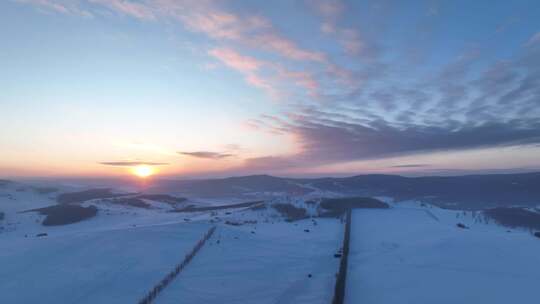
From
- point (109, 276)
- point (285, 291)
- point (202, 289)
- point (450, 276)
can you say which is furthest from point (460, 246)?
point (109, 276)

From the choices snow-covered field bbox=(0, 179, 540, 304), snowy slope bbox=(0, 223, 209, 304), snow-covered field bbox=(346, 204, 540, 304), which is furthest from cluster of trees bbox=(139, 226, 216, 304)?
snow-covered field bbox=(346, 204, 540, 304)

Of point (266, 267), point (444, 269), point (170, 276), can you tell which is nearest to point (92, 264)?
point (170, 276)

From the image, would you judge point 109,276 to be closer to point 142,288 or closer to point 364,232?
point 142,288

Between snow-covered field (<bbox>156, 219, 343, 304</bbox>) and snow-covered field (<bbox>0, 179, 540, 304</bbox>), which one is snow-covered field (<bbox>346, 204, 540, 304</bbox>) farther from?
snow-covered field (<bbox>156, 219, 343, 304</bbox>)

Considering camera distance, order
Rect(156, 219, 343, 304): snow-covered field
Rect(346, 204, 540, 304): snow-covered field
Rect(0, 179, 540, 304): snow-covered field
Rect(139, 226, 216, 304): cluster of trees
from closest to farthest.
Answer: Rect(346, 204, 540, 304): snow-covered field → Rect(139, 226, 216, 304): cluster of trees → Rect(0, 179, 540, 304): snow-covered field → Rect(156, 219, 343, 304): snow-covered field

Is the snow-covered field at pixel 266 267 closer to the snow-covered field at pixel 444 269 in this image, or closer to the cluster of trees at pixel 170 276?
the snow-covered field at pixel 444 269

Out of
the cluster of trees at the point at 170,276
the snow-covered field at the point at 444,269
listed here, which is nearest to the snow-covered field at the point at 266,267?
the snow-covered field at the point at 444,269

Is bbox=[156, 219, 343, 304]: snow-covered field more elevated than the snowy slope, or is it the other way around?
the snowy slope

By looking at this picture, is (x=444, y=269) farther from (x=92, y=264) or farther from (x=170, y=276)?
(x=92, y=264)

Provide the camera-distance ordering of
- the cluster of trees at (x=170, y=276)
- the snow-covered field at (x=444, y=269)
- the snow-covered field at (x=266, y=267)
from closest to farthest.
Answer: the snow-covered field at (x=444, y=269) < the cluster of trees at (x=170, y=276) < the snow-covered field at (x=266, y=267)
